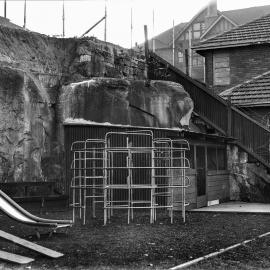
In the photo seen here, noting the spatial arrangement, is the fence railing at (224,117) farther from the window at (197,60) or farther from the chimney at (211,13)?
the chimney at (211,13)

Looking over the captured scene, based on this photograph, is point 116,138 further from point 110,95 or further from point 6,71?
point 6,71

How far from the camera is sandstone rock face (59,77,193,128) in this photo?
634 inches

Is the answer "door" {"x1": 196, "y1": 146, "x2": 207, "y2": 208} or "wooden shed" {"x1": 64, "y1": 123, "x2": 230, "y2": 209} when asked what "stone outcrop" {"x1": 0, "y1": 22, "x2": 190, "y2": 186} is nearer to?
"wooden shed" {"x1": 64, "y1": 123, "x2": 230, "y2": 209}

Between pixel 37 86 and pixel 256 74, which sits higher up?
pixel 256 74

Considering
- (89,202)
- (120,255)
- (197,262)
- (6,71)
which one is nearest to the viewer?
(197,262)

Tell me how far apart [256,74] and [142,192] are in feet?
32.9

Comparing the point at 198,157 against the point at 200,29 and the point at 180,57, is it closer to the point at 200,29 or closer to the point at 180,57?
the point at 180,57

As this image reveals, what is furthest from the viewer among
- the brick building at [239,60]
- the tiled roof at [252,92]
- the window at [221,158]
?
the brick building at [239,60]

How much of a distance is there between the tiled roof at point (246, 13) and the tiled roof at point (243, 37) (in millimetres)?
30193

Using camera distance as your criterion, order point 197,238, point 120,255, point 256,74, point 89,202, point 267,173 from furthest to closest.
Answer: point 256,74 → point 267,173 → point 89,202 → point 197,238 → point 120,255

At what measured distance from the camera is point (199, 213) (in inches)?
609

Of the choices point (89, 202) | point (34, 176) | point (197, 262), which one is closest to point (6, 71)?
point (34, 176)

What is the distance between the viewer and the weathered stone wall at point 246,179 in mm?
19391

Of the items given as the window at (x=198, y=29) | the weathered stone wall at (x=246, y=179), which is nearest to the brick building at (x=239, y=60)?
the weathered stone wall at (x=246, y=179)
